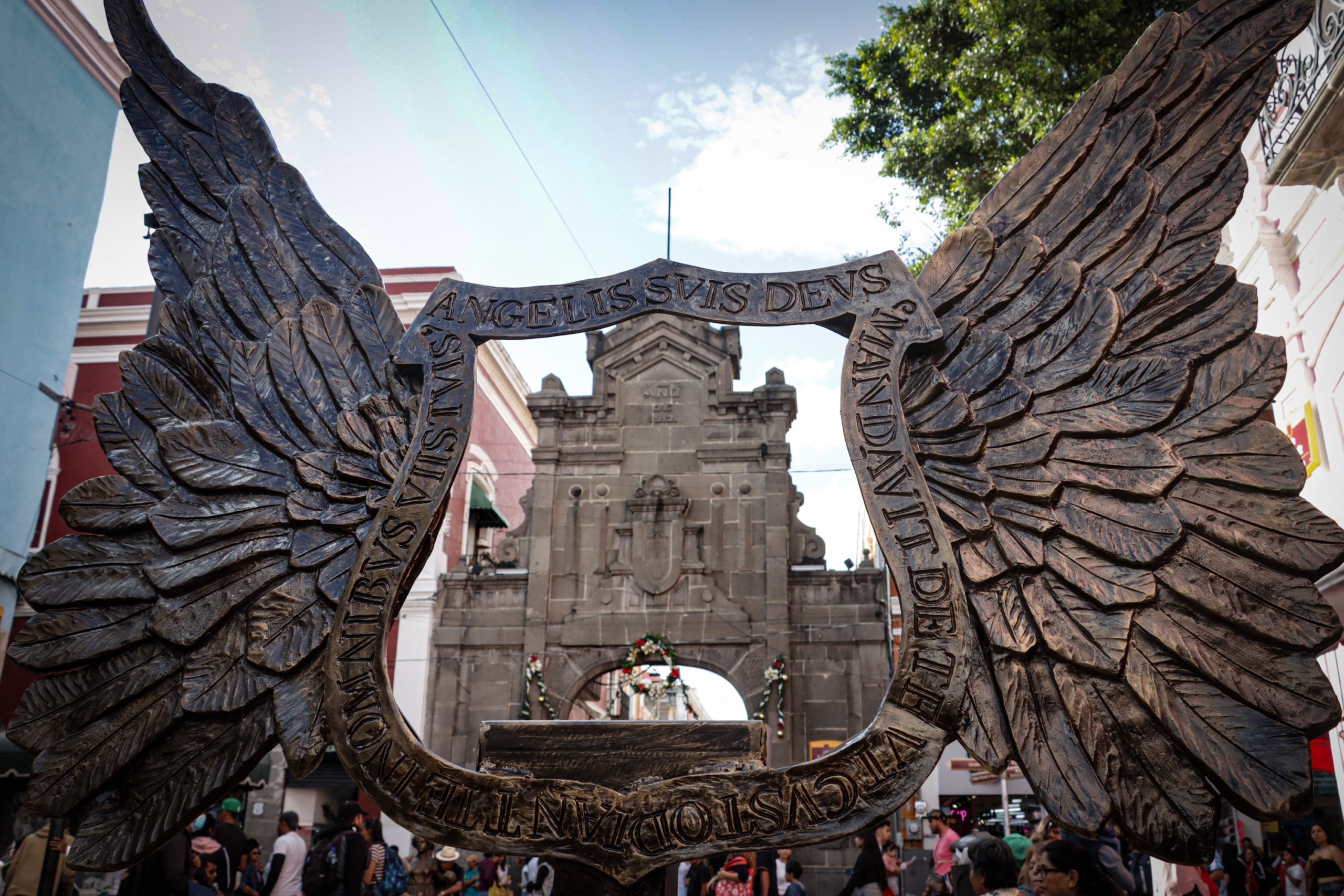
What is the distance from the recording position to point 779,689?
14.3 metres

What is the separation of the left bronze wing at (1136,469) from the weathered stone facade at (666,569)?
11012mm

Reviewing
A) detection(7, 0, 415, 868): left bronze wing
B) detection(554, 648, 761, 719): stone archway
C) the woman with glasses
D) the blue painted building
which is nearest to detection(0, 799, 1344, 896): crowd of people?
the woman with glasses

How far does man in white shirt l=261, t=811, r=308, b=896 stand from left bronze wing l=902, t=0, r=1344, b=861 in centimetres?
495

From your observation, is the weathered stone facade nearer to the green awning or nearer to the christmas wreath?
the christmas wreath

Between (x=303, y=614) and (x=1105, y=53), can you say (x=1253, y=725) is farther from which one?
(x=1105, y=53)

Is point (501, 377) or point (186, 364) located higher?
point (501, 377)

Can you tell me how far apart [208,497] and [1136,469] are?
3.53 metres

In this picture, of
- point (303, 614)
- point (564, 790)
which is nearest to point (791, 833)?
point (564, 790)

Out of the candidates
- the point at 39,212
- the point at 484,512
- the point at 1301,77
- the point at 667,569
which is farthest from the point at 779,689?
the point at 39,212

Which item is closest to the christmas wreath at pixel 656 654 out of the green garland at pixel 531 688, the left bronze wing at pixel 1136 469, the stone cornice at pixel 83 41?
the green garland at pixel 531 688

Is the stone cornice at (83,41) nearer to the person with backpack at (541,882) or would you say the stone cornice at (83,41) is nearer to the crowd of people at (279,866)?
the crowd of people at (279,866)

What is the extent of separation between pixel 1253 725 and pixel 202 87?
4.96 meters

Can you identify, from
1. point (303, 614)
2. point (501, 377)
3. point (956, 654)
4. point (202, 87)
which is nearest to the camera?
point (956, 654)

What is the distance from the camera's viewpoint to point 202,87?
4590 mm
